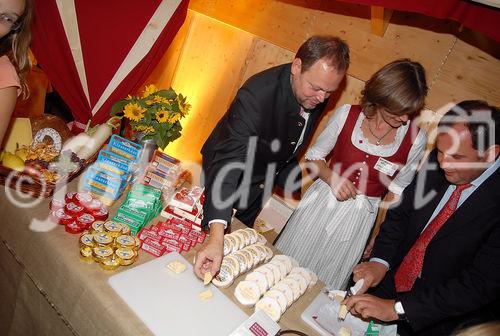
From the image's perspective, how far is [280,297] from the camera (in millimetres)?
1422

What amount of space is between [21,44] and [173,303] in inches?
56.0

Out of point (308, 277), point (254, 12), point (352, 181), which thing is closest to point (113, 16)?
point (254, 12)

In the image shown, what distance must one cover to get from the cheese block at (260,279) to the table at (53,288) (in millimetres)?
74

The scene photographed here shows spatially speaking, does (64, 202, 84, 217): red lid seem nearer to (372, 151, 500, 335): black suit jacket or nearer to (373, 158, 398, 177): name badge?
(372, 151, 500, 335): black suit jacket

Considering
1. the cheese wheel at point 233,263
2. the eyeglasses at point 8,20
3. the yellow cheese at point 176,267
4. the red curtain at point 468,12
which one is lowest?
the yellow cheese at point 176,267

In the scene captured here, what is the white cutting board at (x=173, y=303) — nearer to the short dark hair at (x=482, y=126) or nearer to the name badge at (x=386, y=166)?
the name badge at (x=386, y=166)

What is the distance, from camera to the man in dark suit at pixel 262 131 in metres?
1.61

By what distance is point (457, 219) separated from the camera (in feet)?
5.63

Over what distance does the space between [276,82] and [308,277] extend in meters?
1.04

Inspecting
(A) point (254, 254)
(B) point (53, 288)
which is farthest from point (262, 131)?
(B) point (53, 288)

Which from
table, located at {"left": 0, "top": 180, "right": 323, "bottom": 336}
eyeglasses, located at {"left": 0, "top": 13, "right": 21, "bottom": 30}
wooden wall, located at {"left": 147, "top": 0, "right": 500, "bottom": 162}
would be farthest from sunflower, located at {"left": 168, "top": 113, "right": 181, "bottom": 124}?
wooden wall, located at {"left": 147, "top": 0, "right": 500, "bottom": 162}

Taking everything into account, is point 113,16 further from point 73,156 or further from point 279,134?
point 279,134

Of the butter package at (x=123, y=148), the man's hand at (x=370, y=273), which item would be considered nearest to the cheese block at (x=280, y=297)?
the man's hand at (x=370, y=273)

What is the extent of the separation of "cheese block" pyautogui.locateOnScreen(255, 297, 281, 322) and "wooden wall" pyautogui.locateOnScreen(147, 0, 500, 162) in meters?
2.40
